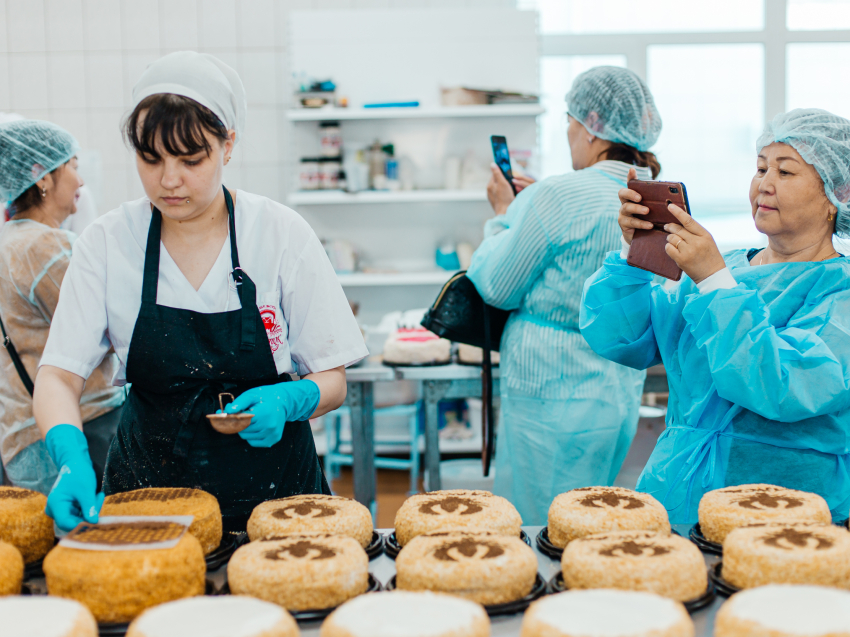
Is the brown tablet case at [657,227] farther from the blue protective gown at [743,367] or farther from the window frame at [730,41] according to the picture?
the window frame at [730,41]

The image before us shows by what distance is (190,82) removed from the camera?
1.31 meters

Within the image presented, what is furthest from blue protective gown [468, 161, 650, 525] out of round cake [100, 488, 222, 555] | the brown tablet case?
round cake [100, 488, 222, 555]

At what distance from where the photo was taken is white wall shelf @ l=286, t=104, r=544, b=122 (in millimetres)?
4258

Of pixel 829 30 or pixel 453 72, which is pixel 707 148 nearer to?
pixel 829 30

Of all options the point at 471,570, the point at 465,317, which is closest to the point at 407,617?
the point at 471,570

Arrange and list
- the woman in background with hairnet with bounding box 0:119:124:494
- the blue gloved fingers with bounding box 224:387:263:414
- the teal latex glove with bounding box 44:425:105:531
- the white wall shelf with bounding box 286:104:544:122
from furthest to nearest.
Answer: the white wall shelf with bounding box 286:104:544:122
the woman in background with hairnet with bounding box 0:119:124:494
the blue gloved fingers with bounding box 224:387:263:414
the teal latex glove with bounding box 44:425:105:531

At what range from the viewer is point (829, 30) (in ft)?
15.3

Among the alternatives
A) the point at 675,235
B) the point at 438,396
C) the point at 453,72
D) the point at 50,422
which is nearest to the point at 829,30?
the point at 453,72

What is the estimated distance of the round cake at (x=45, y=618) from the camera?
2.71 feet

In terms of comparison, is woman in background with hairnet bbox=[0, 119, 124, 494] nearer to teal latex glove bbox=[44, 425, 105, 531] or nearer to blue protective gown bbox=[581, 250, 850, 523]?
teal latex glove bbox=[44, 425, 105, 531]

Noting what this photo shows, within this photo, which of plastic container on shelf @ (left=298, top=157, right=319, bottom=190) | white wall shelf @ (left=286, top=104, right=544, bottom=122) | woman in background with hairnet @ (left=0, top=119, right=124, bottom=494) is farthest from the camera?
plastic container on shelf @ (left=298, top=157, right=319, bottom=190)

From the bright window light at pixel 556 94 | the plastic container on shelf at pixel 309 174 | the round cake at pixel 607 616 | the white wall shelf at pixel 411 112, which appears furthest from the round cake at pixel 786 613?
the bright window light at pixel 556 94

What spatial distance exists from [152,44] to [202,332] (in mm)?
3887

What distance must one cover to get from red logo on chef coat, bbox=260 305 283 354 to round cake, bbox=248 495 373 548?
0.34m
